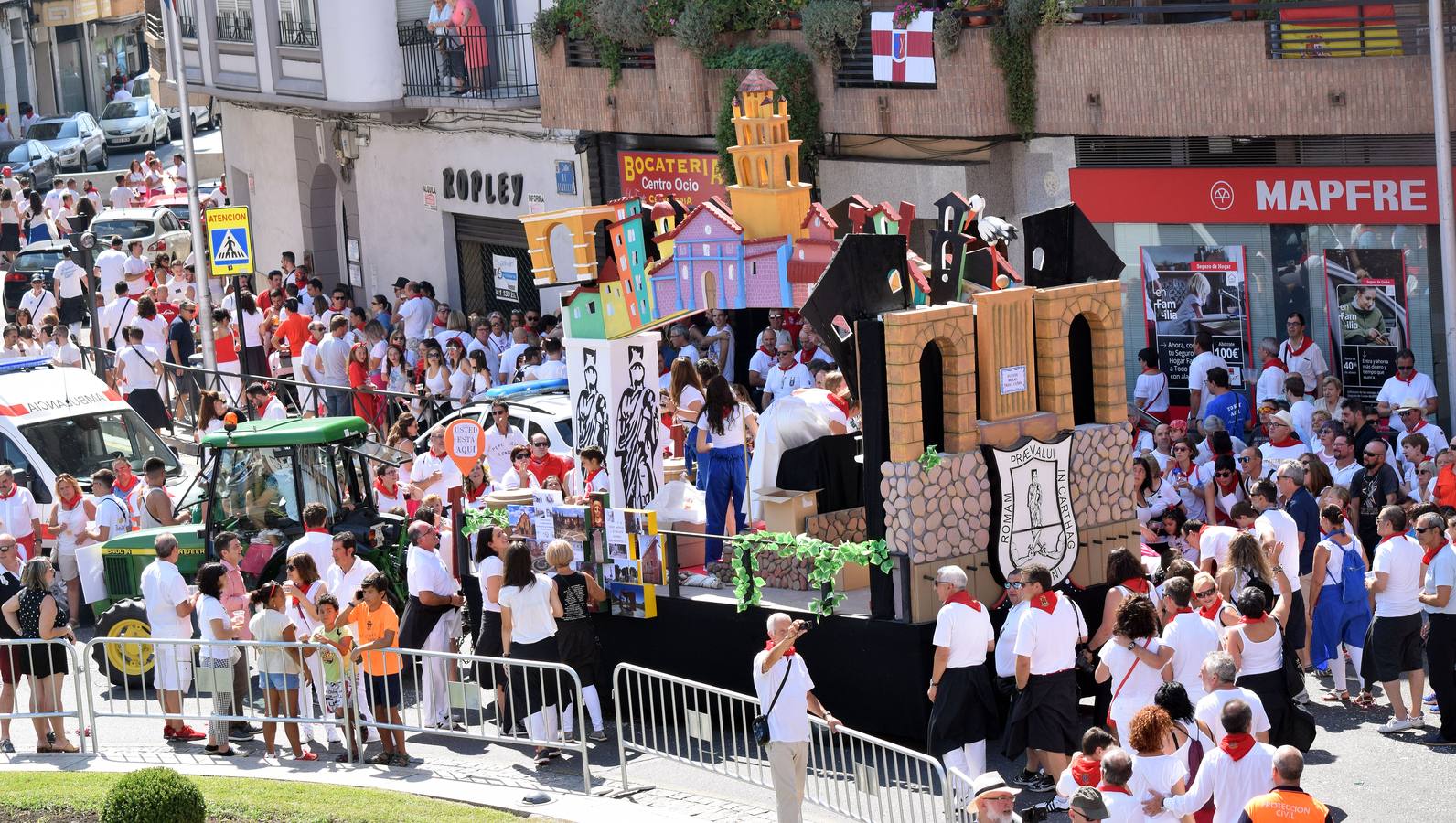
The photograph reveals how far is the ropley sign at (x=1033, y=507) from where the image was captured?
1344 cm

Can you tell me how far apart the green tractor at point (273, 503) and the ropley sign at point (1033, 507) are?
5.39 meters

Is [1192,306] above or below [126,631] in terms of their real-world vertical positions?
above

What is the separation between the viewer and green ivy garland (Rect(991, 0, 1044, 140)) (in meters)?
20.6

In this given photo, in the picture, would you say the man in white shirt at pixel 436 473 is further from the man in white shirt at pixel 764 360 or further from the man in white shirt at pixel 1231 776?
the man in white shirt at pixel 1231 776

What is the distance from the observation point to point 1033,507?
13578 mm

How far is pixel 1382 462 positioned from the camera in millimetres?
15164

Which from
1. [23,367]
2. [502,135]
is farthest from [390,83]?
[23,367]

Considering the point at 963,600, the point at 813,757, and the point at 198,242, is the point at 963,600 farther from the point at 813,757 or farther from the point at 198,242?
the point at 198,242

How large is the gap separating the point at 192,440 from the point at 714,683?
1367 centimetres

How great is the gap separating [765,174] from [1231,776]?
20.5 feet

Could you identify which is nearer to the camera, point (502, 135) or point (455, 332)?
point (455, 332)

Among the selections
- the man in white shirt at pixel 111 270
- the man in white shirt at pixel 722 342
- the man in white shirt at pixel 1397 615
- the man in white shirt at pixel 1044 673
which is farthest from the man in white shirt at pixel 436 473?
the man in white shirt at pixel 111 270

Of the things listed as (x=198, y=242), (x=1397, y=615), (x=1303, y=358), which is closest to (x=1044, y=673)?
(x=1397, y=615)

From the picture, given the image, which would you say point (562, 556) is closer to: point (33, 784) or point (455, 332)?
point (33, 784)
